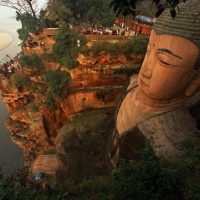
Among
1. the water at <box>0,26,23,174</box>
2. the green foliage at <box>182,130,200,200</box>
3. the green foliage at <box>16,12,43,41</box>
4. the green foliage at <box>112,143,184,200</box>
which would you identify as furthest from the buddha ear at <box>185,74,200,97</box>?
the water at <box>0,26,23,174</box>

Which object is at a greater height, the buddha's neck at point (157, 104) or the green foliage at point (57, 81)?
the buddha's neck at point (157, 104)

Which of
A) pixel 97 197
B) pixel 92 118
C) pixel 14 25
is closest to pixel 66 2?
pixel 92 118

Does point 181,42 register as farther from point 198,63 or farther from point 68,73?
point 68,73

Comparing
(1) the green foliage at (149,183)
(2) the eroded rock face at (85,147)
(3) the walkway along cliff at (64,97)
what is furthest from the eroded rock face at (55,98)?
(1) the green foliage at (149,183)

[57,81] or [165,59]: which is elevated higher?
[165,59]

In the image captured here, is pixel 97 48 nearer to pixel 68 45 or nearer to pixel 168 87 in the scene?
pixel 68 45

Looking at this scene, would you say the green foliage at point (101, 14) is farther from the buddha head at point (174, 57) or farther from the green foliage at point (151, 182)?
the green foliage at point (151, 182)

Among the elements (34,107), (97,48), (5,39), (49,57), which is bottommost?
(5,39)

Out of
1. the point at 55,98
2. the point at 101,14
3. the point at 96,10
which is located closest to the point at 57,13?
the point at 96,10
